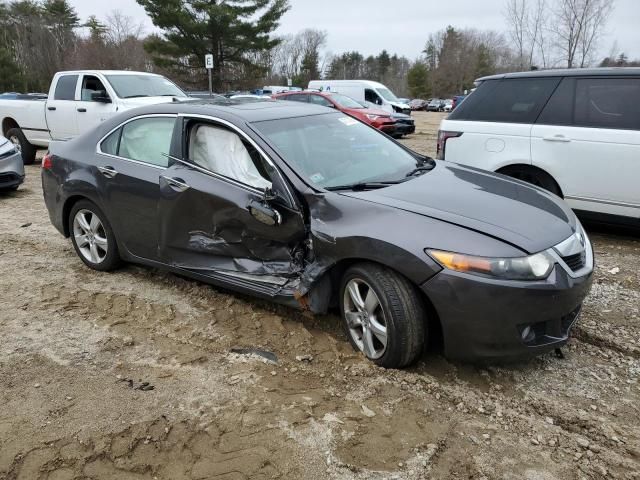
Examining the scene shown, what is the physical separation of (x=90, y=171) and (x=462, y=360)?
11.1 ft

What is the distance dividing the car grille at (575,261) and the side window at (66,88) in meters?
9.56

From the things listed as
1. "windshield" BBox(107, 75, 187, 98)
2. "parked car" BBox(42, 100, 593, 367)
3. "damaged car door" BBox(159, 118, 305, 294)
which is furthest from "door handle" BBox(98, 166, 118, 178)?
"windshield" BBox(107, 75, 187, 98)

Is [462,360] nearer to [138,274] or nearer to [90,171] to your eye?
[138,274]

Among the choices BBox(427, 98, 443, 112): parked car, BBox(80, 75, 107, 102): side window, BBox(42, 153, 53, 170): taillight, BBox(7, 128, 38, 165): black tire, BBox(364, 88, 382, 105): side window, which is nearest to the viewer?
BBox(42, 153, 53, 170): taillight

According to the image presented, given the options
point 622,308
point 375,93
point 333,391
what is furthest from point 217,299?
point 375,93

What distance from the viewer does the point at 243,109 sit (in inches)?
158

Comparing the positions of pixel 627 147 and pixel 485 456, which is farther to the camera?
pixel 627 147

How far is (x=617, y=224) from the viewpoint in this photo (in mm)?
5238

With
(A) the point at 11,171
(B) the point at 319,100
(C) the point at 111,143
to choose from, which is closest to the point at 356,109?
(B) the point at 319,100

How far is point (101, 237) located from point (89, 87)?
6233mm

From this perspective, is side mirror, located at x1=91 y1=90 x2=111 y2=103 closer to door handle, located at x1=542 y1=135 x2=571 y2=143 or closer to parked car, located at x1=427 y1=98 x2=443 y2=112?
door handle, located at x1=542 y1=135 x2=571 y2=143

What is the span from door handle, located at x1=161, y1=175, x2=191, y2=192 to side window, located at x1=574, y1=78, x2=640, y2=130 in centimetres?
381

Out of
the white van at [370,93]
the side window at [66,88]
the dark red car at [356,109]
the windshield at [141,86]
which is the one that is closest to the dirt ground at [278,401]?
the windshield at [141,86]

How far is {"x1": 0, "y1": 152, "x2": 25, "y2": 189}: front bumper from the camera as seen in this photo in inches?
316
